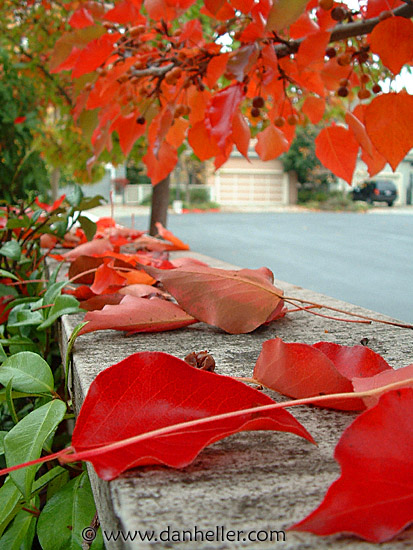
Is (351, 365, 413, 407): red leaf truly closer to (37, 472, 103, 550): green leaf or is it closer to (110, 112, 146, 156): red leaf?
(37, 472, 103, 550): green leaf

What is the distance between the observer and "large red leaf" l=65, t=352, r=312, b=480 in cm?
25

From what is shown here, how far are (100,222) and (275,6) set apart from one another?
1065mm

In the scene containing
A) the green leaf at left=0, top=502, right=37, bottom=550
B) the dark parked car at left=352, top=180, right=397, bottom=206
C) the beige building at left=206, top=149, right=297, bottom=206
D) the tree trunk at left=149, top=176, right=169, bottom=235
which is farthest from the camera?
the beige building at left=206, top=149, right=297, bottom=206

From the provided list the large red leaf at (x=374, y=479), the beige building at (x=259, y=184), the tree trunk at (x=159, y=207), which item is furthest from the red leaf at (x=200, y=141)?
the beige building at (x=259, y=184)

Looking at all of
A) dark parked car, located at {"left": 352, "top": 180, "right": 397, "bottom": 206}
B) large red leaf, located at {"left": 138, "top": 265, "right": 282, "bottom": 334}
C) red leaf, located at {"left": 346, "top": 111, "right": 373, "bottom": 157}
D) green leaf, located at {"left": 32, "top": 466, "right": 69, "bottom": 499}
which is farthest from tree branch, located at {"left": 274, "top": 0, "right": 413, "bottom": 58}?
dark parked car, located at {"left": 352, "top": 180, "right": 397, "bottom": 206}

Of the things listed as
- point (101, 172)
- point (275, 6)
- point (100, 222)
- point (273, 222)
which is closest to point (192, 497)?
point (275, 6)

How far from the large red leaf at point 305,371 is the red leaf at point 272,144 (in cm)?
50

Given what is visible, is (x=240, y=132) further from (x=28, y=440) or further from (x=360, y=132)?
(x=28, y=440)

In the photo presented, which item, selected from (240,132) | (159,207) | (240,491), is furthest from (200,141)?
(159,207)

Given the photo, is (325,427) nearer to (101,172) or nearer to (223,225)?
(223,225)

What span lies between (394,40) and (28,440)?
482 mm

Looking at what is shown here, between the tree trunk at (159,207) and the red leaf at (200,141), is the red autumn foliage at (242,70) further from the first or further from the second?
the tree trunk at (159,207)

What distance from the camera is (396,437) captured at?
9.0 inches

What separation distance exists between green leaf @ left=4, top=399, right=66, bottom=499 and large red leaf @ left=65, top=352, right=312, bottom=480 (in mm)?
63
